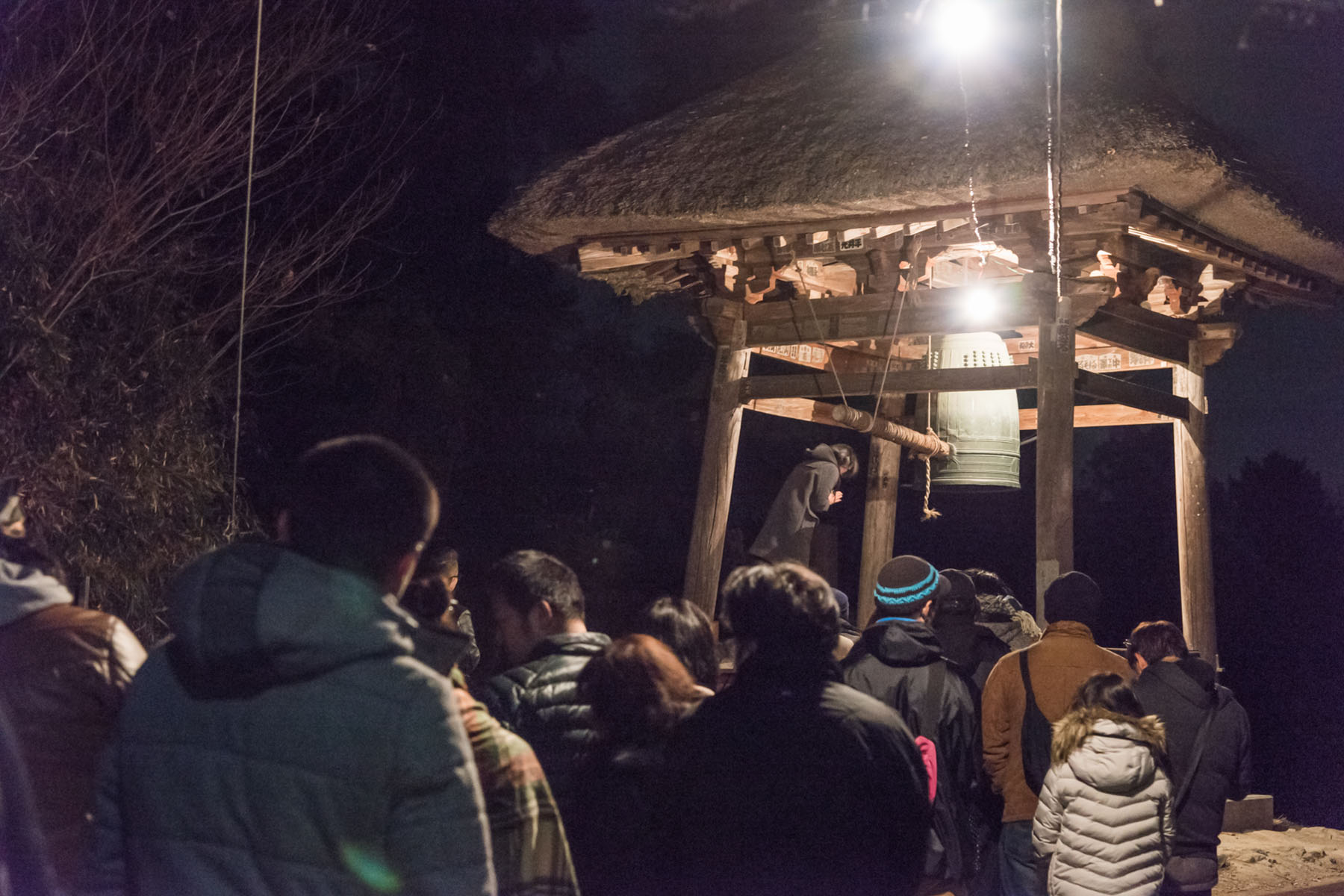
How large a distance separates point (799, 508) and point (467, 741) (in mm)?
5263

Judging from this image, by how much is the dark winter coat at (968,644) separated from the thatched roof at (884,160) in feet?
8.10

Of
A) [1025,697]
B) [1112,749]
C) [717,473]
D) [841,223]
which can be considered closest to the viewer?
[1112,749]

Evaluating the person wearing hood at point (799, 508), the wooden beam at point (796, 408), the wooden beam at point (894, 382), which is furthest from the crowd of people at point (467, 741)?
the wooden beam at point (796, 408)

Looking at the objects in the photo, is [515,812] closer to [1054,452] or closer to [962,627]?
[962,627]

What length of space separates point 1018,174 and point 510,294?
877cm

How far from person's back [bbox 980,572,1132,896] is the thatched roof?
102 inches

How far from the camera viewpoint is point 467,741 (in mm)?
1708

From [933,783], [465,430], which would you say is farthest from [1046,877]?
[465,430]

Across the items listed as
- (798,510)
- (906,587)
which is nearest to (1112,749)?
(906,587)

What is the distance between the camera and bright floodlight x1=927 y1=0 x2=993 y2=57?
7.32m

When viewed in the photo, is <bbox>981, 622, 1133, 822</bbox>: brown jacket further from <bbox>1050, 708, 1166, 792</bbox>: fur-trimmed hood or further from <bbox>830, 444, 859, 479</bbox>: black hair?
<bbox>830, 444, 859, 479</bbox>: black hair

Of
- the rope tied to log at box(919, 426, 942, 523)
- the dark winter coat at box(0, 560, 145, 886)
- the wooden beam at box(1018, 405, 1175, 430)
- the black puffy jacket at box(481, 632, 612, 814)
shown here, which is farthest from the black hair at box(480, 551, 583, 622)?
the wooden beam at box(1018, 405, 1175, 430)

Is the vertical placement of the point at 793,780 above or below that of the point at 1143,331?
below

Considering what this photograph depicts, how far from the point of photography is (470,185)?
45.2 feet
